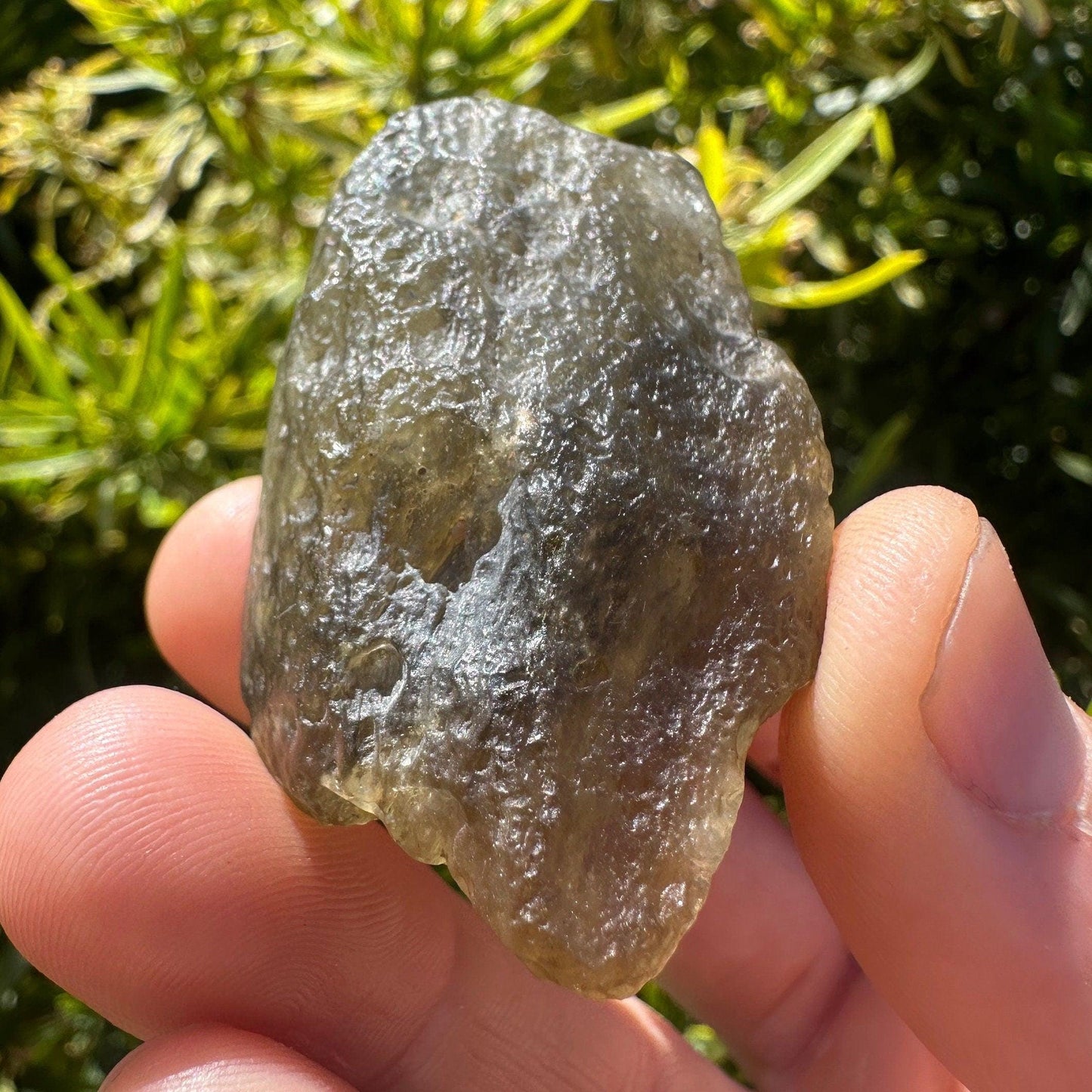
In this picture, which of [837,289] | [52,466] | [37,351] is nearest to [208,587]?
[52,466]

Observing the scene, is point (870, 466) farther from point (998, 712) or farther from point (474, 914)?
point (474, 914)

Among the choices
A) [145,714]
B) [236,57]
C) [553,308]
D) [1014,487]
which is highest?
[236,57]

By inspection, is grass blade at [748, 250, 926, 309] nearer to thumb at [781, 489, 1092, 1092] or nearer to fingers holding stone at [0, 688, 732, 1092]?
thumb at [781, 489, 1092, 1092]

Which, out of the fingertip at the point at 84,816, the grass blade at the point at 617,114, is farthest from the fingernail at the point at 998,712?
the grass blade at the point at 617,114

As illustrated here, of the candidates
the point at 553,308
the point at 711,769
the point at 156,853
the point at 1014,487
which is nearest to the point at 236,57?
the point at 553,308

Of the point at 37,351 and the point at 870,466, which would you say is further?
the point at 870,466

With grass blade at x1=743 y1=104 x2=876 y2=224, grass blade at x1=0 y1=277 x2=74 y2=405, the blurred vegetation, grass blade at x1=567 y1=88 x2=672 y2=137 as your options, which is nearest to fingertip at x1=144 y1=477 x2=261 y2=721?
the blurred vegetation

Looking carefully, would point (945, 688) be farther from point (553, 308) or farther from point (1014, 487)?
point (1014, 487)
